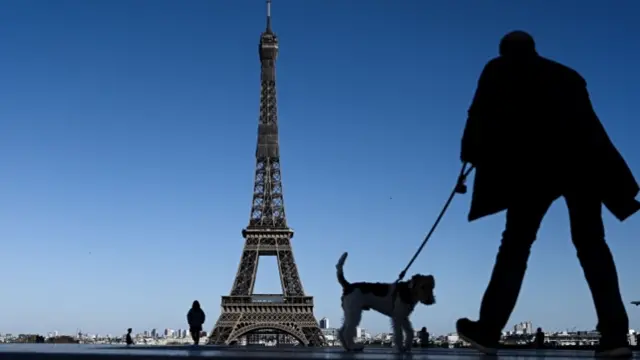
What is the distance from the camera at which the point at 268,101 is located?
7162 centimetres

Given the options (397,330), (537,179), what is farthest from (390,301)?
(537,179)

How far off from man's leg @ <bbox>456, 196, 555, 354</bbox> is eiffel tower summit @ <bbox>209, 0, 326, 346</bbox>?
167ft

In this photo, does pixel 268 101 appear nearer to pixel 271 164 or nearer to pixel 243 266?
pixel 271 164

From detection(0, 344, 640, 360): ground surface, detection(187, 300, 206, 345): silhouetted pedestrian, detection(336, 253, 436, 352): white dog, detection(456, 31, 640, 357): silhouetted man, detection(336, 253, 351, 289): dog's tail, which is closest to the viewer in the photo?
detection(0, 344, 640, 360): ground surface

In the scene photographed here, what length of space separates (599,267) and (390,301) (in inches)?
77.0

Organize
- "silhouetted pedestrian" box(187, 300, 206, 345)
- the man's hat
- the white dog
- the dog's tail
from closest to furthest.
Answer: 1. the man's hat
2. the white dog
3. the dog's tail
4. "silhouetted pedestrian" box(187, 300, 206, 345)

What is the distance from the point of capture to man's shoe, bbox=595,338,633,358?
4.87 meters

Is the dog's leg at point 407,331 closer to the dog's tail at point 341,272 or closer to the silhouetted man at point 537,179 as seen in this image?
the dog's tail at point 341,272

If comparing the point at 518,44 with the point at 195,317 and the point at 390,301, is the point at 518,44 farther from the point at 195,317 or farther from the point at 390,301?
the point at 195,317

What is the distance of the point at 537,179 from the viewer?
5.06 meters

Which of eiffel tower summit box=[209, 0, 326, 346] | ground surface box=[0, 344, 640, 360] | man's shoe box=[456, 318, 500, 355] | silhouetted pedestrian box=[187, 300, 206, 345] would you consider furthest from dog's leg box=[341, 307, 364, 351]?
eiffel tower summit box=[209, 0, 326, 346]

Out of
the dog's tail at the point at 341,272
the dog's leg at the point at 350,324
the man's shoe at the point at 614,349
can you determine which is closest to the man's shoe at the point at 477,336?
the man's shoe at the point at 614,349

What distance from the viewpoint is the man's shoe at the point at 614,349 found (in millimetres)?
4871

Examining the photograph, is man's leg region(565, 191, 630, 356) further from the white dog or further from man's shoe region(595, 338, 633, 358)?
the white dog
